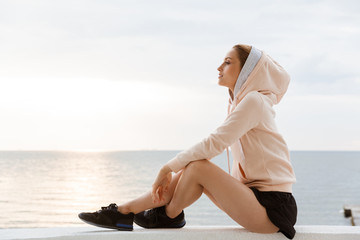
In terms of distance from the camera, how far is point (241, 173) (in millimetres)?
2516

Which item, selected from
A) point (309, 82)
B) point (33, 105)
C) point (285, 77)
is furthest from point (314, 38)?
point (285, 77)

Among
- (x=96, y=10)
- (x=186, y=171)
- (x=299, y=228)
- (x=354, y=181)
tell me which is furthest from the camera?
(x=96, y=10)

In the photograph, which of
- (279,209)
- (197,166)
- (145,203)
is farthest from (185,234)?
(279,209)

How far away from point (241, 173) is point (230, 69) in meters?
0.53

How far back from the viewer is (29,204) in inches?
1041

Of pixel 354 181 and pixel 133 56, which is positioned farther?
pixel 133 56

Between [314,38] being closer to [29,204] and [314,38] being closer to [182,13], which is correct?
[182,13]

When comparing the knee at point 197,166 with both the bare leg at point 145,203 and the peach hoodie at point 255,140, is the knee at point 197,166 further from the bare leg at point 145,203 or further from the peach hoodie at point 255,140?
the bare leg at point 145,203

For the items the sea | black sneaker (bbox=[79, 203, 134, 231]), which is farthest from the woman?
the sea

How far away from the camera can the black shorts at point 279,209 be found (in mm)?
2381

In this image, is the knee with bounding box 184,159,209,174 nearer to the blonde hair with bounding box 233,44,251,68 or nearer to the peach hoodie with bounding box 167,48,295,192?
the peach hoodie with bounding box 167,48,295,192

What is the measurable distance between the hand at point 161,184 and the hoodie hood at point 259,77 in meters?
0.51

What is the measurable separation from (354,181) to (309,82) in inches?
1004

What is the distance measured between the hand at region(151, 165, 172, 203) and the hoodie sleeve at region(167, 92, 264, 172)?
94 millimetres
